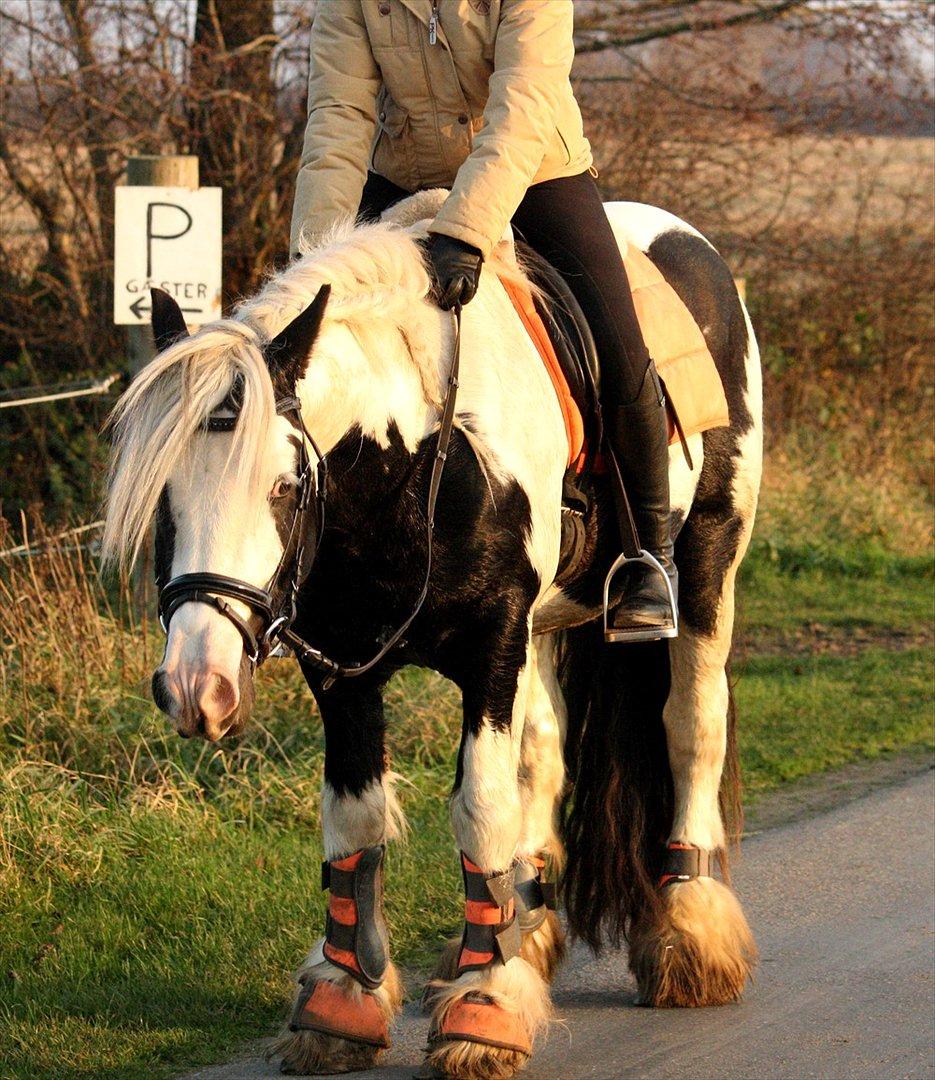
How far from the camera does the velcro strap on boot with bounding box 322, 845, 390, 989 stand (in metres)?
3.72

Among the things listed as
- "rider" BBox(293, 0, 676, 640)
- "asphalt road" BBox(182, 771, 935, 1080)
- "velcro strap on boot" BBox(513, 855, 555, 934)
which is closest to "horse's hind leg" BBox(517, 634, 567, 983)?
"velcro strap on boot" BBox(513, 855, 555, 934)

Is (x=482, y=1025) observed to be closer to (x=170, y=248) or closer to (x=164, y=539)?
(x=164, y=539)

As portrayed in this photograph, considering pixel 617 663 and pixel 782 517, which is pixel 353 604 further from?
pixel 782 517

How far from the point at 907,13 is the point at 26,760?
871 cm

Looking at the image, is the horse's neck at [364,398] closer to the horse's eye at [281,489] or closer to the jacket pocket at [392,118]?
the horse's eye at [281,489]

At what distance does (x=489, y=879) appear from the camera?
3533mm

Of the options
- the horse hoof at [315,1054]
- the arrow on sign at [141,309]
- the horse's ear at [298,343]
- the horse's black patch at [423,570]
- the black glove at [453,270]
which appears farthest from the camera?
the arrow on sign at [141,309]

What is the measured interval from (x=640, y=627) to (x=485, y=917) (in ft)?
3.18

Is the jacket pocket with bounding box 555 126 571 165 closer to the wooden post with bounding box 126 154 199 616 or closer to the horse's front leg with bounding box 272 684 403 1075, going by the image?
the horse's front leg with bounding box 272 684 403 1075

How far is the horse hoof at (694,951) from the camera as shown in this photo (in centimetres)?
404

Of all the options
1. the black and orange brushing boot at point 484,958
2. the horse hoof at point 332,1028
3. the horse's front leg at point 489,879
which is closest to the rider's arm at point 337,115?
the horse's front leg at point 489,879

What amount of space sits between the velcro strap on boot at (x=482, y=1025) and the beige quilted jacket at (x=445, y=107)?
1.75 meters

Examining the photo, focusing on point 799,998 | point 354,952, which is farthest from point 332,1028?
point 799,998

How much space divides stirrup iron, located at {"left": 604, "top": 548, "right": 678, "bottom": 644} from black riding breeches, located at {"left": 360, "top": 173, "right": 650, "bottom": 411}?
0.43 meters
